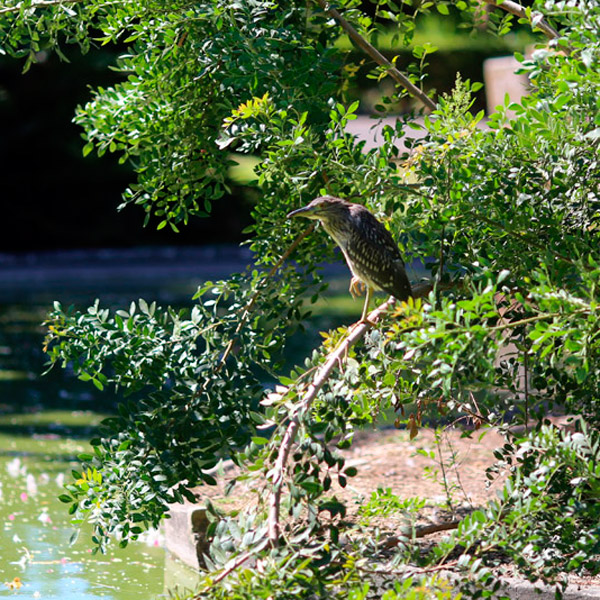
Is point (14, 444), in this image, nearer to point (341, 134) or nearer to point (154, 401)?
point (154, 401)

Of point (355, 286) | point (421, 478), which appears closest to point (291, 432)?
point (355, 286)

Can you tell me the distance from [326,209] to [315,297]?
0.76 metres

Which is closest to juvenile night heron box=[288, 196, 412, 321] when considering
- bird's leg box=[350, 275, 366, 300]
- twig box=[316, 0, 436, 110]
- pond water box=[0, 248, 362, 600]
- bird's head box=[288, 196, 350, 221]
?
bird's head box=[288, 196, 350, 221]

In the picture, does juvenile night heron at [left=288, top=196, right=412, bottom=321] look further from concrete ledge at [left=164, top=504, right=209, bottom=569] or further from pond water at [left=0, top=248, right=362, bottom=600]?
concrete ledge at [left=164, top=504, right=209, bottom=569]

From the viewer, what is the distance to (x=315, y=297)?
4.50m

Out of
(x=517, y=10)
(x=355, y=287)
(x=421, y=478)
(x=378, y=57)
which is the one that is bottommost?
(x=421, y=478)

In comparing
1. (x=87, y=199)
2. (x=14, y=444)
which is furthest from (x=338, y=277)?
(x=14, y=444)

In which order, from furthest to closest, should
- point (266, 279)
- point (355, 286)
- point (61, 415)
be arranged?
point (61, 415)
point (266, 279)
point (355, 286)

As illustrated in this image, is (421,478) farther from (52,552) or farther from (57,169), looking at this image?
(57,169)

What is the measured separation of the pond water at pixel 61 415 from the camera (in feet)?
15.8

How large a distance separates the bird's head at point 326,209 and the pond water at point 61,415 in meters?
1.48

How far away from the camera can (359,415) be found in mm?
3584

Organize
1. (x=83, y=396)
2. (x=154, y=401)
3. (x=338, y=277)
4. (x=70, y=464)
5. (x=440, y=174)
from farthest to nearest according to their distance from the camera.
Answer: (x=338, y=277) → (x=83, y=396) → (x=70, y=464) → (x=154, y=401) → (x=440, y=174)

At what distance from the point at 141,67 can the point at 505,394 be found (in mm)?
3619
